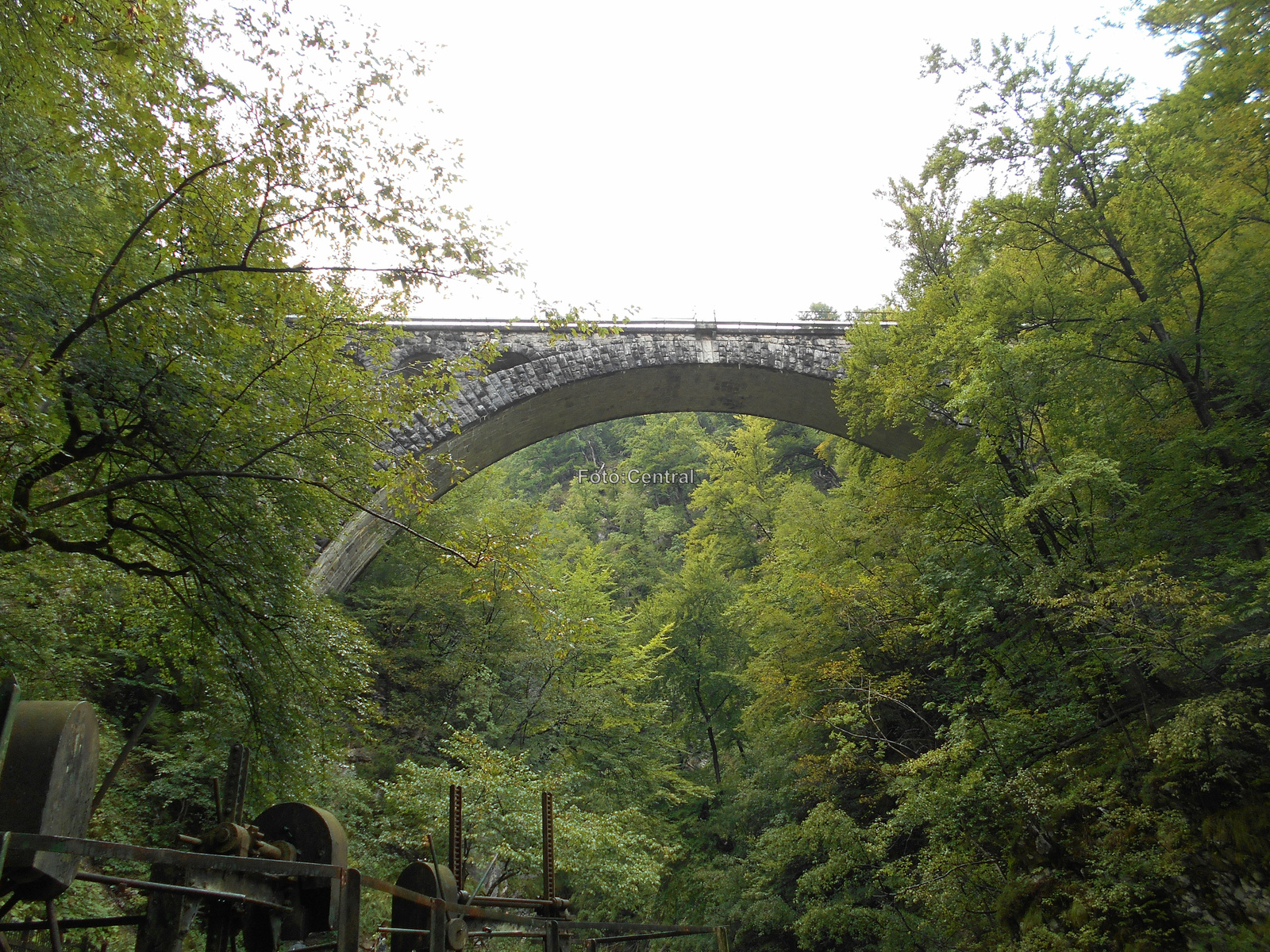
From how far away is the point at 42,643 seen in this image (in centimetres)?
566

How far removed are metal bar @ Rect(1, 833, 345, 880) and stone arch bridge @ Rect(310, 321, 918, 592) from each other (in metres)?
Result: 10.3

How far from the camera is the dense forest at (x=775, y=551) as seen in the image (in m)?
4.51

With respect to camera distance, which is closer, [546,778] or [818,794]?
[546,778]

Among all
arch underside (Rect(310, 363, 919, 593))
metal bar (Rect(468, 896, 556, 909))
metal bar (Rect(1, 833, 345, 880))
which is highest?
arch underside (Rect(310, 363, 919, 593))

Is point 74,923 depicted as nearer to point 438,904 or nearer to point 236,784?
point 236,784

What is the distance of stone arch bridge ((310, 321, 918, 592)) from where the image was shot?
12648 millimetres

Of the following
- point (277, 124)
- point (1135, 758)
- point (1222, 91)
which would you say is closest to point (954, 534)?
point (1135, 758)

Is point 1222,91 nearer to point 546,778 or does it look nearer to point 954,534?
point 954,534

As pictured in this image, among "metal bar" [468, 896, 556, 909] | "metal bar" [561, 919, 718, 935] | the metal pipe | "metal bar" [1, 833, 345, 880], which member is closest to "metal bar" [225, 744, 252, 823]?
"metal bar" [1, 833, 345, 880]

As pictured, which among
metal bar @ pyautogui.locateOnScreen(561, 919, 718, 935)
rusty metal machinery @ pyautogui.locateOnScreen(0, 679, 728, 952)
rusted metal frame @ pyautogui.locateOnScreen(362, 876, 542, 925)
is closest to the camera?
rusty metal machinery @ pyautogui.locateOnScreen(0, 679, 728, 952)

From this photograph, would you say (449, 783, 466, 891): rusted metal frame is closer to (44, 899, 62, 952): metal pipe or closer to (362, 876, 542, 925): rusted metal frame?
(362, 876, 542, 925): rusted metal frame

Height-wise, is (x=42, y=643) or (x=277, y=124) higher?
(x=277, y=124)

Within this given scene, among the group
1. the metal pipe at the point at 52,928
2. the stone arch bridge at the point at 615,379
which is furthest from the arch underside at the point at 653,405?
the metal pipe at the point at 52,928

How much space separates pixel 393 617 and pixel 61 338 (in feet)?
28.4
